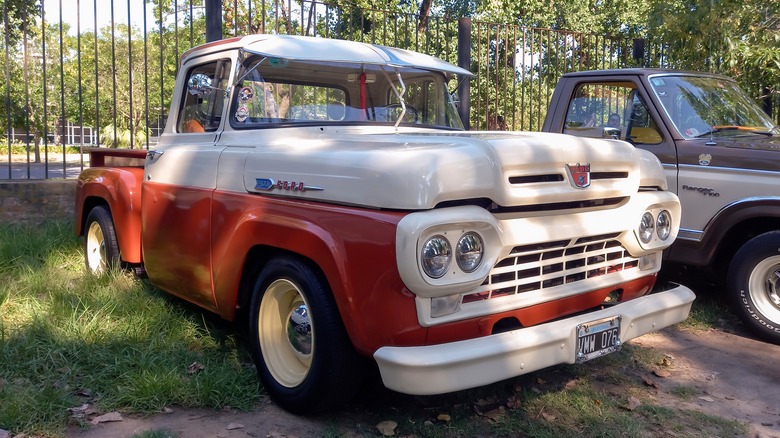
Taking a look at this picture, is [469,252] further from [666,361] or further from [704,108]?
[704,108]

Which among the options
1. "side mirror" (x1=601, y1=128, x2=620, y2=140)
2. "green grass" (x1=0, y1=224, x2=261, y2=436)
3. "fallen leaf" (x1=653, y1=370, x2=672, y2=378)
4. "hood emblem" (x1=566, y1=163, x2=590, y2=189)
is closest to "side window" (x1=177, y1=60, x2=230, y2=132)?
"green grass" (x1=0, y1=224, x2=261, y2=436)

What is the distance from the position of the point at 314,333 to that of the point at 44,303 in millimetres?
2699

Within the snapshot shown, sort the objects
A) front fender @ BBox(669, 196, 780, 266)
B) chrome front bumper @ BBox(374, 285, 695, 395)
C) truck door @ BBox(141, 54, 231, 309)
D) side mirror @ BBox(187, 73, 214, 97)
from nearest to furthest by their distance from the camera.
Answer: chrome front bumper @ BBox(374, 285, 695, 395) < truck door @ BBox(141, 54, 231, 309) < side mirror @ BBox(187, 73, 214, 97) < front fender @ BBox(669, 196, 780, 266)

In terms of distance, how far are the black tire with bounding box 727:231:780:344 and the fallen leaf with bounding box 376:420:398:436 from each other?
9.59ft

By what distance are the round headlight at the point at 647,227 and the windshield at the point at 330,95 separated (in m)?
1.56

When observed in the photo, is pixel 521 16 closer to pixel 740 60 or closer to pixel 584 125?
pixel 740 60

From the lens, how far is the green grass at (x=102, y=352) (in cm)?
358

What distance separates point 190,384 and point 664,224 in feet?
9.02

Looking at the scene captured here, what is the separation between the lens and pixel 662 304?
144 inches

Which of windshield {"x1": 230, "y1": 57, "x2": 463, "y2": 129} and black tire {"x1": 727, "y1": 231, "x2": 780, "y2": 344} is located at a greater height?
windshield {"x1": 230, "y1": 57, "x2": 463, "y2": 129}

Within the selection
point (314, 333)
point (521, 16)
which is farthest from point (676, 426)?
point (521, 16)

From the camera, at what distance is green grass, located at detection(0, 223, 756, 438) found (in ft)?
11.3

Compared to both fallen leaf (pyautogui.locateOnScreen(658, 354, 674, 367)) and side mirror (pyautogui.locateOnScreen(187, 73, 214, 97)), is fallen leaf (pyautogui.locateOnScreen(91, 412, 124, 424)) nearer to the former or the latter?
side mirror (pyautogui.locateOnScreen(187, 73, 214, 97))

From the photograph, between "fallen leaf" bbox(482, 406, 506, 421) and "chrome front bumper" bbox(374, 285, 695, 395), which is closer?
"chrome front bumper" bbox(374, 285, 695, 395)
